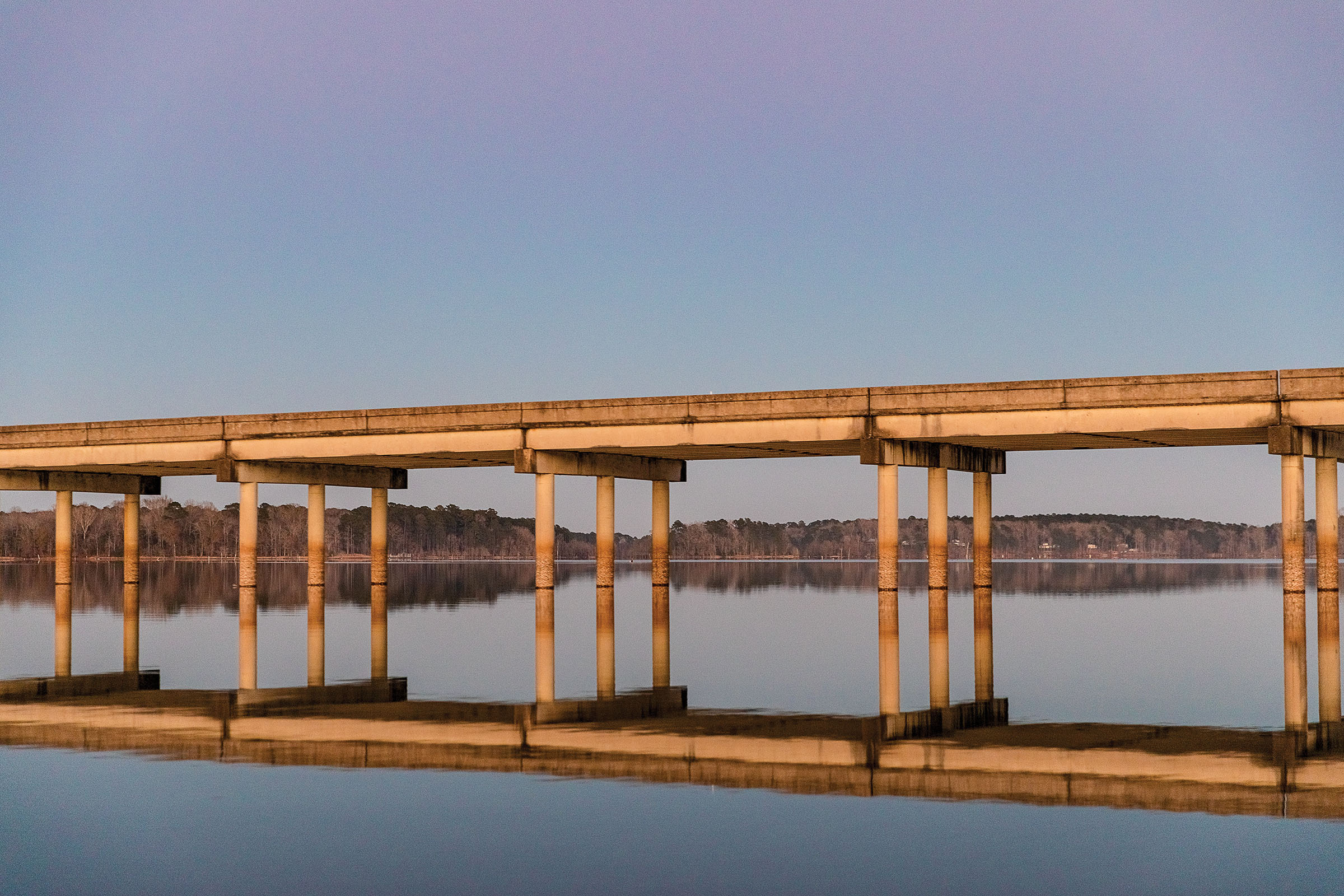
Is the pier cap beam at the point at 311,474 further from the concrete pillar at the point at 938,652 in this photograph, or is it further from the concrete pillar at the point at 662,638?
the concrete pillar at the point at 938,652

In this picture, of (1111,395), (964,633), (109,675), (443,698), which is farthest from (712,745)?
(1111,395)

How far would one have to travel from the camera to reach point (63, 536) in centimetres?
7338

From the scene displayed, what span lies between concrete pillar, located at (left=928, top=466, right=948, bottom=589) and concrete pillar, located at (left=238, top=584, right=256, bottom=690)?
75.6 feet

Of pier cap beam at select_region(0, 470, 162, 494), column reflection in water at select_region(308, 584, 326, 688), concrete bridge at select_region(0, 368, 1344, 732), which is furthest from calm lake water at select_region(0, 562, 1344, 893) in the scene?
pier cap beam at select_region(0, 470, 162, 494)

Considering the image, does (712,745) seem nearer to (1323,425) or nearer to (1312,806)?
(1312,806)

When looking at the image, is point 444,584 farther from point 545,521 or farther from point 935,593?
point 935,593

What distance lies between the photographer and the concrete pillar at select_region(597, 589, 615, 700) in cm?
2681

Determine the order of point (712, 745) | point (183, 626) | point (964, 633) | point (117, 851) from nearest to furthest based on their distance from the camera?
point (117, 851) < point (712, 745) < point (964, 633) < point (183, 626)

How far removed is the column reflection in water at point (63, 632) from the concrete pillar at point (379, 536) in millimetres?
13937

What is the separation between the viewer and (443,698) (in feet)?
81.3

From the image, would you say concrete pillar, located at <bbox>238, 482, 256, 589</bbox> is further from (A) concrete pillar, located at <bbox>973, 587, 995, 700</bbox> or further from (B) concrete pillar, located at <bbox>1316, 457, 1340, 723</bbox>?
(B) concrete pillar, located at <bbox>1316, 457, 1340, 723</bbox>

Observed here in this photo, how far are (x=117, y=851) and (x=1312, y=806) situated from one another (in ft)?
38.0

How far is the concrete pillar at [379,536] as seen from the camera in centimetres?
6881

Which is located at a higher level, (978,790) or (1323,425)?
(1323,425)
